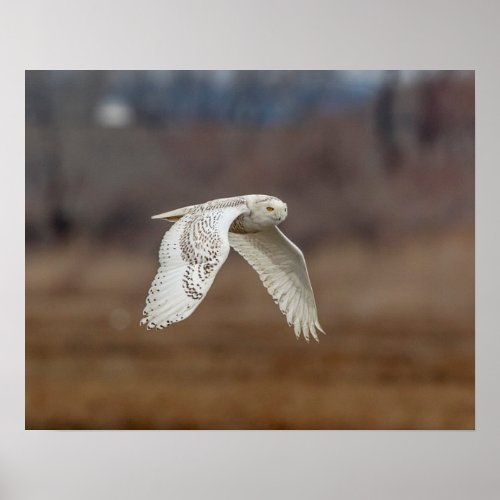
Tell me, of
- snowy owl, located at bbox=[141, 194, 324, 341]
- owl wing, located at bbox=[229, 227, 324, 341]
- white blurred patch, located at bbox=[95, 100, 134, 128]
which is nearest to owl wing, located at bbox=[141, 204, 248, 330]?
snowy owl, located at bbox=[141, 194, 324, 341]

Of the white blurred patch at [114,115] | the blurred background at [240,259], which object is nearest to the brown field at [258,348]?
the blurred background at [240,259]

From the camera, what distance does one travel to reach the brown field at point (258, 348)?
7.36 feet

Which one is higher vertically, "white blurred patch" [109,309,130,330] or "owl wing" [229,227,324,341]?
"owl wing" [229,227,324,341]

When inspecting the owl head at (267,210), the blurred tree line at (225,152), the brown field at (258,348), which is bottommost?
the brown field at (258,348)

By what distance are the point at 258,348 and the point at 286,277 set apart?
0.22 meters

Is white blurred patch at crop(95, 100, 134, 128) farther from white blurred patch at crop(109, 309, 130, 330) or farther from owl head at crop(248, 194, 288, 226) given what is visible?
white blurred patch at crop(109, 309, 130, 330)

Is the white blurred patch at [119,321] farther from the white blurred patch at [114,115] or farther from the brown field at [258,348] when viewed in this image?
the white blurred patch at [114,115]

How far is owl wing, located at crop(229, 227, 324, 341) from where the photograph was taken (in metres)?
2.24

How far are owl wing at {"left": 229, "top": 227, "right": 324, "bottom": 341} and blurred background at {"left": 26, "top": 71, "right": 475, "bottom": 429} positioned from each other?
0.03m

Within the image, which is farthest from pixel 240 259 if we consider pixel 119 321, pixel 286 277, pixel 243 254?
pixel 119 321

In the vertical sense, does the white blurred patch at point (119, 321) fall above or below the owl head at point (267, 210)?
below

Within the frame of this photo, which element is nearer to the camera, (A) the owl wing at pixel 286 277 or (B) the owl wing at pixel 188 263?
(B) the owl wing at pixel 188 263

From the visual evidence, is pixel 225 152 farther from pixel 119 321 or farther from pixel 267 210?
pixel 119 321

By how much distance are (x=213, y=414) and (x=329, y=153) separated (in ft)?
2.72
